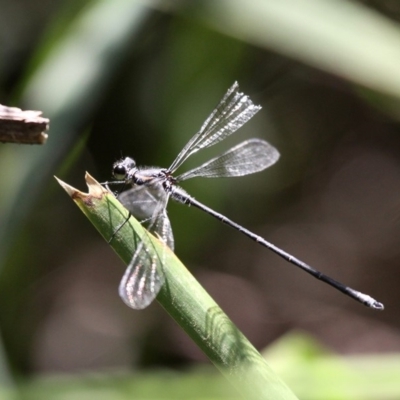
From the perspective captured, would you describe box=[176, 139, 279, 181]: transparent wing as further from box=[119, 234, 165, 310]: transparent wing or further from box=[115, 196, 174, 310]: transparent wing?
box=[119, 234, 165, 310]: transparent wing

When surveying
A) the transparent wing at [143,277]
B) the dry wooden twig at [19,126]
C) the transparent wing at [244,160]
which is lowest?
the transparent wing at [143,277]

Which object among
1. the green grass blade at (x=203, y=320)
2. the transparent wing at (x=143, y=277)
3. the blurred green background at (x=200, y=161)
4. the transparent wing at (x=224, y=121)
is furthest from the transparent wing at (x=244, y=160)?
the green grass blade at (x=203, y=320)

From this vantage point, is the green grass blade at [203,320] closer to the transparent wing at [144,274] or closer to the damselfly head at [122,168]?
the transparent wing at [144,274]

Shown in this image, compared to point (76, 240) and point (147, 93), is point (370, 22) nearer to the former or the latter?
point (147, 93)

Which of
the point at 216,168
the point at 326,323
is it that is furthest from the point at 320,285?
the point at 216,168

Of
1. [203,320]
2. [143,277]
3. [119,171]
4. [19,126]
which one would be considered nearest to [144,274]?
[143,277]
